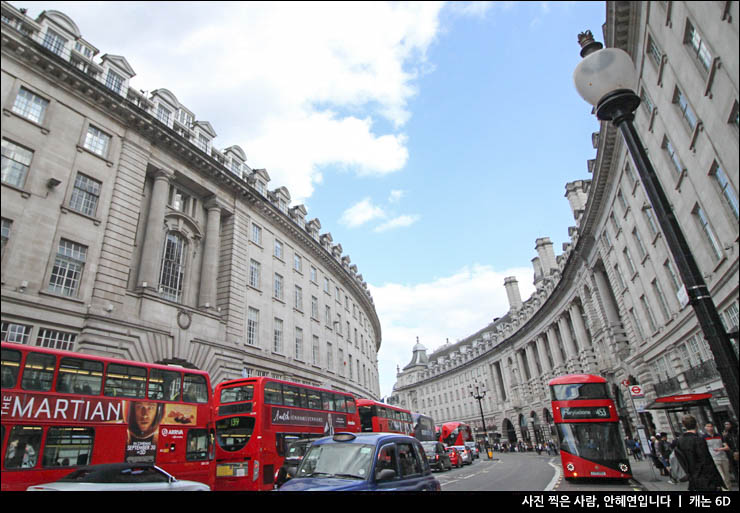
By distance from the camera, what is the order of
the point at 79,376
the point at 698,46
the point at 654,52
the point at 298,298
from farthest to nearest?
the point at 298,298 → the point at 654,52 → the point at 698,46 → the point at 79,376

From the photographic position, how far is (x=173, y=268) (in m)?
24.6

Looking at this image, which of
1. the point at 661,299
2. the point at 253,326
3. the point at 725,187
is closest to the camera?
the point at 725,187

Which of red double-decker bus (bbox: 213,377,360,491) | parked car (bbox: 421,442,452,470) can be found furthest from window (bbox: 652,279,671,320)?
red double-decker bus (bbox: 213,377,360,491)

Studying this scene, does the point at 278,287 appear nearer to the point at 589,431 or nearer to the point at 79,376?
the point at 79,376

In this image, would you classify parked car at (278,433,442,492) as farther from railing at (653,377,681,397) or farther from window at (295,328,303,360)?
window at (295,328,303,360)

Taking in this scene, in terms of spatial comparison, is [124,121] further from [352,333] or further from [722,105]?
[352,333]

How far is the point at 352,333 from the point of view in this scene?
45.9 metres

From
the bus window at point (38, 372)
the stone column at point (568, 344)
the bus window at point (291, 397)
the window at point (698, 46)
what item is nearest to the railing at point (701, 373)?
the window at point (698, 46)

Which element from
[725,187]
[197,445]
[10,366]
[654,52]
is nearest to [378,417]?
[197,445]

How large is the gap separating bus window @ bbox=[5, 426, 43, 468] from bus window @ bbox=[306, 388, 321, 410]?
10.1 metres

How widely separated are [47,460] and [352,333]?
36663 millimetres

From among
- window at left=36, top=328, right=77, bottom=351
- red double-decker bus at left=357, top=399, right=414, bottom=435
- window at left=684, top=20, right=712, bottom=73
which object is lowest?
red double-decker bus at left=357, top=399, right=414, bottom=435

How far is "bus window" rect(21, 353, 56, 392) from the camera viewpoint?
1016 centimetres

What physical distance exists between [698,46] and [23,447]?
82.3ft
